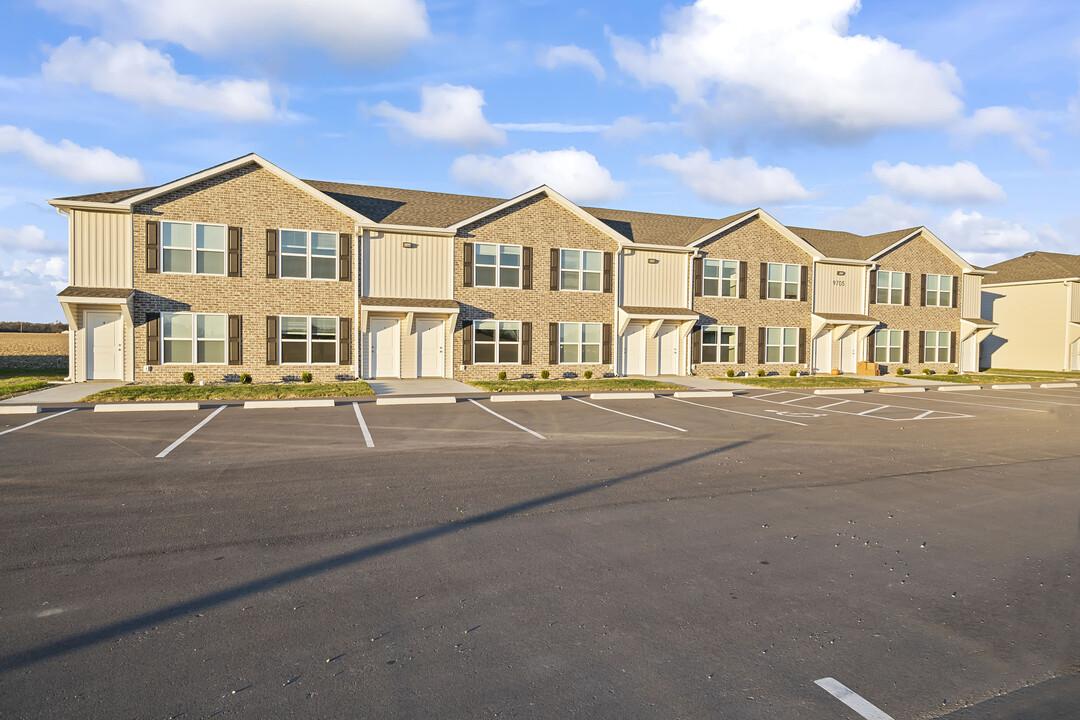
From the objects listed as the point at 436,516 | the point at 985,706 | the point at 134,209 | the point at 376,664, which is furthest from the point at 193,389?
the point at 985,706

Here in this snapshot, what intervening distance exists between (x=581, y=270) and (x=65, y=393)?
58.5 ft

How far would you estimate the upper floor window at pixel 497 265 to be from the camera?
82.3 feet

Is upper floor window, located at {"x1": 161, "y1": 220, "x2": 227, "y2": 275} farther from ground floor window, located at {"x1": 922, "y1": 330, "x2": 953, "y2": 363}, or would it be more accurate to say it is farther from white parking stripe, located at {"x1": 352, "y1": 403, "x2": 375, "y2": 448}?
ground floor window, located at {"x1": 922, "y1": 330, "x2": 953, "y2": 363}

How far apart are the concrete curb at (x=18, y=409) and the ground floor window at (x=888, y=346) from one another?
3317cm

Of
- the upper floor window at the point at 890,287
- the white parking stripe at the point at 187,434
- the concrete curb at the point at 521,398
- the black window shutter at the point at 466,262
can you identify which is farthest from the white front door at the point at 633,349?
the white parking stripe at the point at 187,434

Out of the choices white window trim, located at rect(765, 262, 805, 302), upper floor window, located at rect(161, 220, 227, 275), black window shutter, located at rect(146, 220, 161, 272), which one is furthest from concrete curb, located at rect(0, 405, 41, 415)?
white window trim, located at rect(765, 262, 805, 302)

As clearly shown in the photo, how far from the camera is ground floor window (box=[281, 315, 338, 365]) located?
2295 centimetres

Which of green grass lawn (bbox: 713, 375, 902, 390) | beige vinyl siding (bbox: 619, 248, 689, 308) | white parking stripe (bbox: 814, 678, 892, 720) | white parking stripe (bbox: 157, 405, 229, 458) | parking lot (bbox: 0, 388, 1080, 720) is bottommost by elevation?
white parking stripe (bbox: 814, 678, 892, 720)

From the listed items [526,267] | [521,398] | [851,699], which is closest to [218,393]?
[521,398]

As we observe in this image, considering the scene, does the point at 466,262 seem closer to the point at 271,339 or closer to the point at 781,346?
the point at 271,339

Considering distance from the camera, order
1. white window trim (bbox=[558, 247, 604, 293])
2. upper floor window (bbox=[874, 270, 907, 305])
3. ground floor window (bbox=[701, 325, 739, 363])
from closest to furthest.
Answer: white window trim (bbox=[558, 247, 604, 293]) → ground floor window (bbox=[701, 325, 739, 363]) → upper floor window (bbox=[874, 270, 907, 305])

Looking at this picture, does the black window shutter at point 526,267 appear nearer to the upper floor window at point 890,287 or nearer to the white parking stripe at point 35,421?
the white parking stripe at point 35,421

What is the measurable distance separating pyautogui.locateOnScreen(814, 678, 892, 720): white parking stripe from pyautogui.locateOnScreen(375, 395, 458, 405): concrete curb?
14.3 m

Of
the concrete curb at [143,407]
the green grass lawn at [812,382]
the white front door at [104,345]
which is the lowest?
the concrete curb at [143,407]
